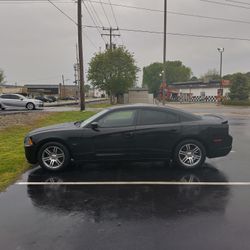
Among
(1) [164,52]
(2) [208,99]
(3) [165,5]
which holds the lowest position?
(2) [208,99]

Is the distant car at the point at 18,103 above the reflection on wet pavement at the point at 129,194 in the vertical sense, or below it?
below

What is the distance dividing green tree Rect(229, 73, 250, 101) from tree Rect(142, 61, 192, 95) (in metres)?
71.3

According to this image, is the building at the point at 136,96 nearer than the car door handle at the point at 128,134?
No

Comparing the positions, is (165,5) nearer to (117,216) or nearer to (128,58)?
(128,58)

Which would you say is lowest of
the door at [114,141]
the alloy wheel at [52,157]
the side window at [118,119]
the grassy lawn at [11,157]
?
the grassy lawn at [11,157]

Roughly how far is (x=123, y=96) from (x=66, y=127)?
45135mm

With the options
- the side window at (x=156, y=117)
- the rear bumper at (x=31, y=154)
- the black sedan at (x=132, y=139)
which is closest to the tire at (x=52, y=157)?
the black sedan at (x=132, y=139)

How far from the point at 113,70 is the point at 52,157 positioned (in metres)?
40.7

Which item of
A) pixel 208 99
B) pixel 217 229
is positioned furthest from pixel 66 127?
pixel 208 99

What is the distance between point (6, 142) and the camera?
39.3ft

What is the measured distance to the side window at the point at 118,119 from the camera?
25.6 feet

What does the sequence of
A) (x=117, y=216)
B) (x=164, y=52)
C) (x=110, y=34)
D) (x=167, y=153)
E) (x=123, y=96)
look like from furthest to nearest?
(x=110, y=34) < (x=123, y=96) < (x=164, y=52) < (x=167, y=153) < (x=117, y=216)

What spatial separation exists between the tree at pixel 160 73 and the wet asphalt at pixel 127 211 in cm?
12150

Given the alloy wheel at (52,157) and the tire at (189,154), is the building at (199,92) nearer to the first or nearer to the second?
the tire at (189,154)
